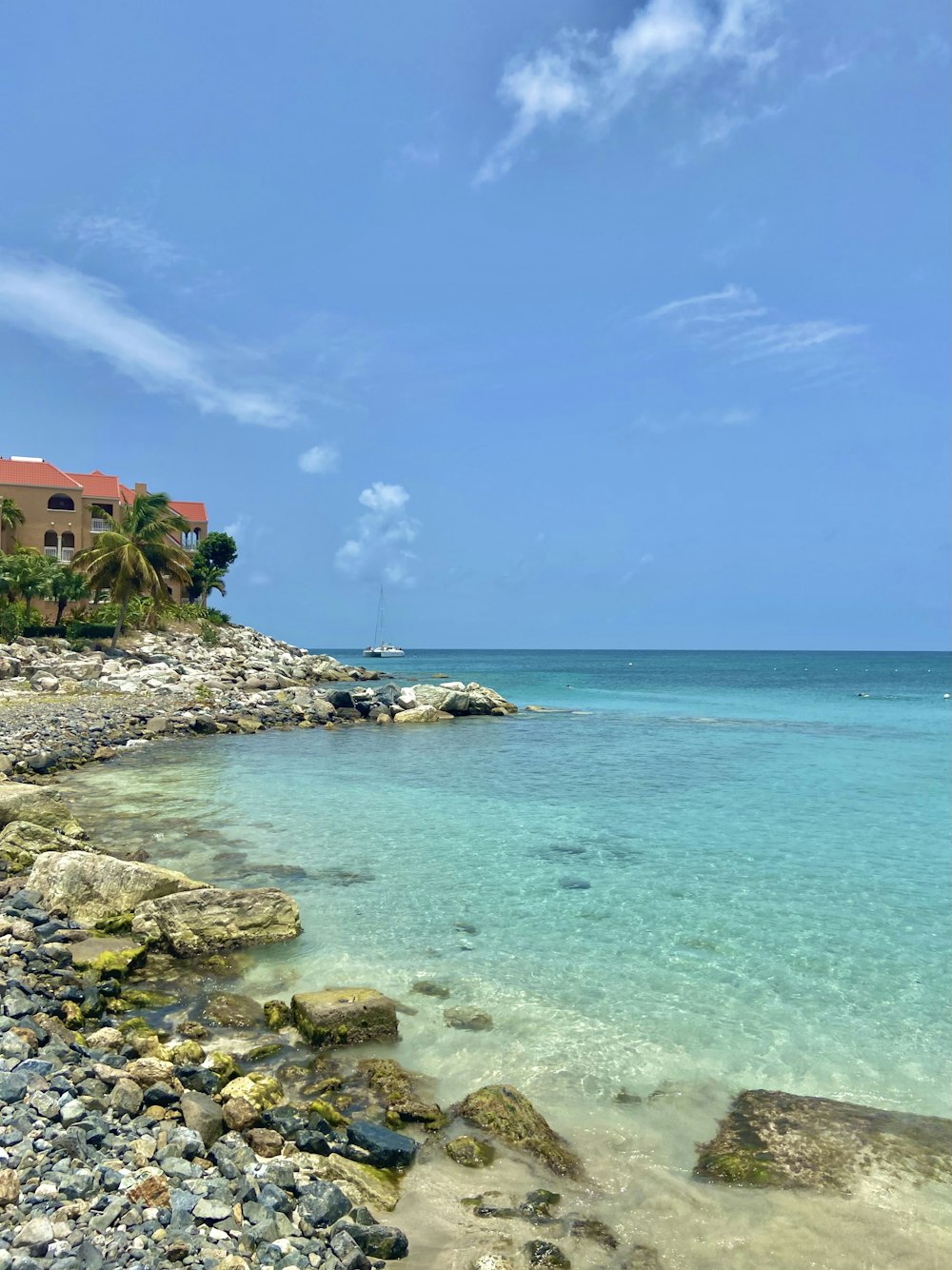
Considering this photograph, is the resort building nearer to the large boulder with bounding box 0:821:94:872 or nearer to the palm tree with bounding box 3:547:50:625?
the palm tree with bounding box 3:547:50:625

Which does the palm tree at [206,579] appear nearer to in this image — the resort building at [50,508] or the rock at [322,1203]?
the resort building at [50,508]

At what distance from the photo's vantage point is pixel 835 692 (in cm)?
6297

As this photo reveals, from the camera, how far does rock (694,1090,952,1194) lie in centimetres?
512

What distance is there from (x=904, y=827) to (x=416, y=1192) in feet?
45.0

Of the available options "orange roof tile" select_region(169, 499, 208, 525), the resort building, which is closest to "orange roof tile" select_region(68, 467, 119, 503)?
the resort building

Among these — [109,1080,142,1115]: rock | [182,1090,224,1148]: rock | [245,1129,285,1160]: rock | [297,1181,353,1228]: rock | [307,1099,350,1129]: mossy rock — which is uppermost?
[109,1080,142,1115]: rock

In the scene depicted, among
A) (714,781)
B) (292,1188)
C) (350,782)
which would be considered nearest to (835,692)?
(714,781)

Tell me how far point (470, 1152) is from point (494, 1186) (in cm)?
32

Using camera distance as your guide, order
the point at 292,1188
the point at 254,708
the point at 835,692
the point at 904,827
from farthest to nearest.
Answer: the point at 835,692
the point at 254,708
the point at 904,827
the point at 292,1188

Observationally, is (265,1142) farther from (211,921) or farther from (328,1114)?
(211,921)

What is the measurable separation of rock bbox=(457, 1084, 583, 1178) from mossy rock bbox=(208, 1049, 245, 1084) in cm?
168

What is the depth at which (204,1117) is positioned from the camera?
16.0ft

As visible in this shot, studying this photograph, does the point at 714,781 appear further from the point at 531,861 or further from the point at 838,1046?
the point at 838,1046

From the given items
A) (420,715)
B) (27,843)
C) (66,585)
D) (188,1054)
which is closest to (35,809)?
(27,843)
